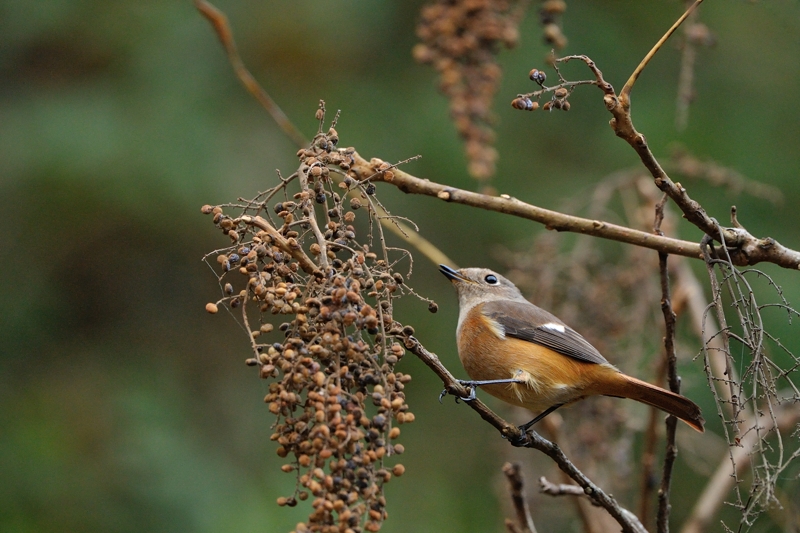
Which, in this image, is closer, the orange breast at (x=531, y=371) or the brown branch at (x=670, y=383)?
the brown branch at (x=670, y=383)

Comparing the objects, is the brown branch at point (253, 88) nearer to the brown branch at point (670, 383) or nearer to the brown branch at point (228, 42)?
the brown branch at point (228, 42)

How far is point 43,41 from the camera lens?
7.29 m

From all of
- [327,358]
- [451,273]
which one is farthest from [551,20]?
[327,358]

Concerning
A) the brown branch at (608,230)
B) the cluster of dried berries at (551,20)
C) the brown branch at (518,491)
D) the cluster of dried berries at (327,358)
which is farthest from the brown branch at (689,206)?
the cluster of dried berries at (551,20)

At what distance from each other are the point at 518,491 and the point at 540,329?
913mm

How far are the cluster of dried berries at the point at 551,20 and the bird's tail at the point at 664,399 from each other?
134cm

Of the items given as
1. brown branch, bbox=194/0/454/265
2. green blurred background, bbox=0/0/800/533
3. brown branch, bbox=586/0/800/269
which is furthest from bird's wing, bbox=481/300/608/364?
green blurred background, bbox=0/0/800/533

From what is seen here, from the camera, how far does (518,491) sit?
115 inches

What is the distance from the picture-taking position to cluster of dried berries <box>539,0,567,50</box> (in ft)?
11.2

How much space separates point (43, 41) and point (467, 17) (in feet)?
16.6

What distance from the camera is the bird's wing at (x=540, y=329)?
3.47 meters

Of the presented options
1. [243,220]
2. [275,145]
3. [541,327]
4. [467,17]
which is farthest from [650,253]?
[275,145]

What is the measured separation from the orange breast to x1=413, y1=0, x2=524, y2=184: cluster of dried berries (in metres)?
0.71

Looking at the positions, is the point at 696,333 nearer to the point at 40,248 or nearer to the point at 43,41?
the point at 40,248
